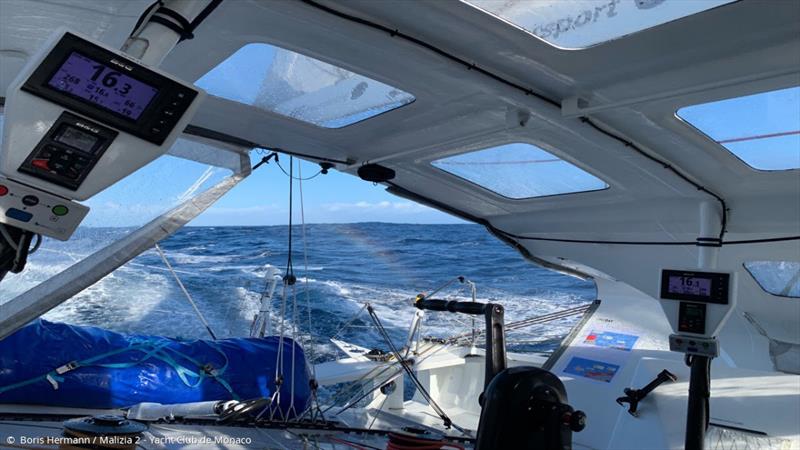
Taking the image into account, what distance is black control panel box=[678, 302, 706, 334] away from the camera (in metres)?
3.12

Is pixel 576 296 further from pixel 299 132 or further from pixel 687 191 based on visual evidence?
pixel 299 132

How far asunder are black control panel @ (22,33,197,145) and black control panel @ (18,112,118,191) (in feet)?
0.09

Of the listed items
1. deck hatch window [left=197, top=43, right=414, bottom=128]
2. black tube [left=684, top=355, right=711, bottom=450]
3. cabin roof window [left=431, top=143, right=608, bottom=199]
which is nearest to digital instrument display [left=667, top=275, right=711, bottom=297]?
black tube [left=684, top=355, right=711, bottom=450]

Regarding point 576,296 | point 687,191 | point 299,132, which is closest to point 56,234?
point 299,132

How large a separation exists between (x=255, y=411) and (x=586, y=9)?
2520mm

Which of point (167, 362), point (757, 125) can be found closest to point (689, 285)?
point (757, 125)

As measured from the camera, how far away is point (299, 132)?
3523 millimetres

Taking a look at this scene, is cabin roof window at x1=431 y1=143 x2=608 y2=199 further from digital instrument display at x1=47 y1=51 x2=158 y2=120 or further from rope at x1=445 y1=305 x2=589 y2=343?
digital instrument display at x1=47 y1=51 x2=158 y2=120

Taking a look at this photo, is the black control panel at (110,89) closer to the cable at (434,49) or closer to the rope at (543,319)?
the cable at (434,49)

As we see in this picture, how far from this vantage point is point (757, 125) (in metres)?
2.74

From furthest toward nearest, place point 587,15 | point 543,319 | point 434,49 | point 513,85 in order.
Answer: point 543,319 < point 513,85 < point 434,49 < point 587,15

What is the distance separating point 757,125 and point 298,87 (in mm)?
2202

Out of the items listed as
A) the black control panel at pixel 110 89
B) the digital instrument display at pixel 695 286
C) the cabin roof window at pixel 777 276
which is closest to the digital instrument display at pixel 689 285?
the digital instrument display at pixel 695 286

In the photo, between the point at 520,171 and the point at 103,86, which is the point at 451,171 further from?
the point at 103,86
